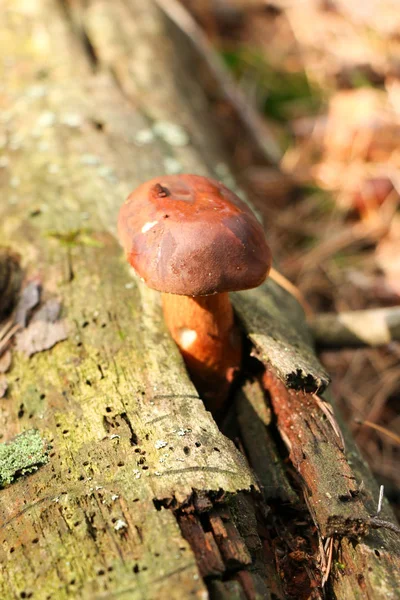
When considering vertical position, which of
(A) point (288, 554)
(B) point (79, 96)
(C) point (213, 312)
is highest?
(B) point (79, 96)

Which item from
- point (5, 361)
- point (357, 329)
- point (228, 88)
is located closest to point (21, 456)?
point (5, 361)

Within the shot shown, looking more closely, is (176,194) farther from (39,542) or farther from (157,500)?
(39,542)

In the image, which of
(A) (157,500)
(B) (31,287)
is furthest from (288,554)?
(B) (31,287)

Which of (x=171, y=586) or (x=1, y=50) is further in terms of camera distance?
(x=1, y=50)

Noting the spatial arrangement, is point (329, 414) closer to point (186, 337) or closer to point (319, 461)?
point (319, 461)

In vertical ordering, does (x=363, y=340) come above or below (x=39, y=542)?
below

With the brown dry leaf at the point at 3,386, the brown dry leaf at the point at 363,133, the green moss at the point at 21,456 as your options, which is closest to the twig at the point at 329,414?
the green moss at the point at 21,456

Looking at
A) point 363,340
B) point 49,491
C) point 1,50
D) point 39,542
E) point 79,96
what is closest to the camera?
point 39,542
